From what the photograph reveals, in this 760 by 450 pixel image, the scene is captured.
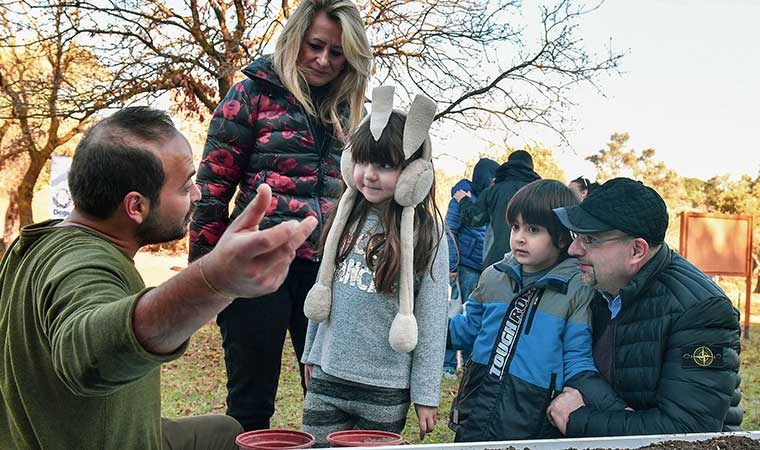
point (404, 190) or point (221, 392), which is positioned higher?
point (404, 190)

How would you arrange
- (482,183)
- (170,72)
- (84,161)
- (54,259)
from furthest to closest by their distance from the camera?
(170,72) < (482,183) < (84,161) < (54,259)

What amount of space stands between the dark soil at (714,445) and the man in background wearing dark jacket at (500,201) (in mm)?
3153

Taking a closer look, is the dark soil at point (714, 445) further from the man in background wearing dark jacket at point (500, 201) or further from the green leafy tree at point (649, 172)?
the green leafy tree at point (649, 172)

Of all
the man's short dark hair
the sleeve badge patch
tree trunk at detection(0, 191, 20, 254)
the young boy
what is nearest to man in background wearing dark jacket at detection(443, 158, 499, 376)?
the young boy

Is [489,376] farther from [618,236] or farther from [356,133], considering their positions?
[356,133]

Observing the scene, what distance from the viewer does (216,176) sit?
2924 mm

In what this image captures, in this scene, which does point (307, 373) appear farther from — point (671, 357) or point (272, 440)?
point (671, 357)

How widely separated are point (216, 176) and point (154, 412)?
4.53ft

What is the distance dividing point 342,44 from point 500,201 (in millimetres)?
2901

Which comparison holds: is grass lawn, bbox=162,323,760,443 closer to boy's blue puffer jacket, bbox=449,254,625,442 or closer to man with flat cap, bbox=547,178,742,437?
boy's blue puffer jacket, bbox=449,254,625,442

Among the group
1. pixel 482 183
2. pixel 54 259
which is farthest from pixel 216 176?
pixel 482 183

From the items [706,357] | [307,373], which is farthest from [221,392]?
[706,357]

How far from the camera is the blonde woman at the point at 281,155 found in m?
2.84

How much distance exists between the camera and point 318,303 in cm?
267
